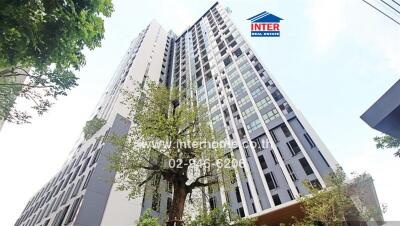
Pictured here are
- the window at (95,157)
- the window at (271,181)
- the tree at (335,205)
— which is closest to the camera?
the tree at (335,205)

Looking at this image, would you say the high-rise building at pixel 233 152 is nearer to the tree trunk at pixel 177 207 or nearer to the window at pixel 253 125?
the window at pixel 253 125

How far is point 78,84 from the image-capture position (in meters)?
9.06

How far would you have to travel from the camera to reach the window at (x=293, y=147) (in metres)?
34.2

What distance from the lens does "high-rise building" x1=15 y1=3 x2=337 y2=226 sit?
83.5 feet

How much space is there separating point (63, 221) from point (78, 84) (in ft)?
72.1

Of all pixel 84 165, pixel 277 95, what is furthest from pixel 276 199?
pixel 84 165

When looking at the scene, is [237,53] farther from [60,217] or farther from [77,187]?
[60,217]

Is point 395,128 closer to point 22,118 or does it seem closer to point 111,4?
point 111,4

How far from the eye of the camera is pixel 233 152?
3906 cm

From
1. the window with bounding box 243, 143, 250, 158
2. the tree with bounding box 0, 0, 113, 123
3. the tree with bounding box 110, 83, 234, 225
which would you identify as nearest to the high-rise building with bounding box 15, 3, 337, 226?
the window with bounding box 243, 143, 250, 158

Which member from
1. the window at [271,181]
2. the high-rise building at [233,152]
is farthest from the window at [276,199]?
the window at [271,181]

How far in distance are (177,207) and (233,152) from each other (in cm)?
2920

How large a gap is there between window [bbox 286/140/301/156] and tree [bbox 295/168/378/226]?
17.9 metres

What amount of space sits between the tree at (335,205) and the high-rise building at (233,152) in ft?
5.15
